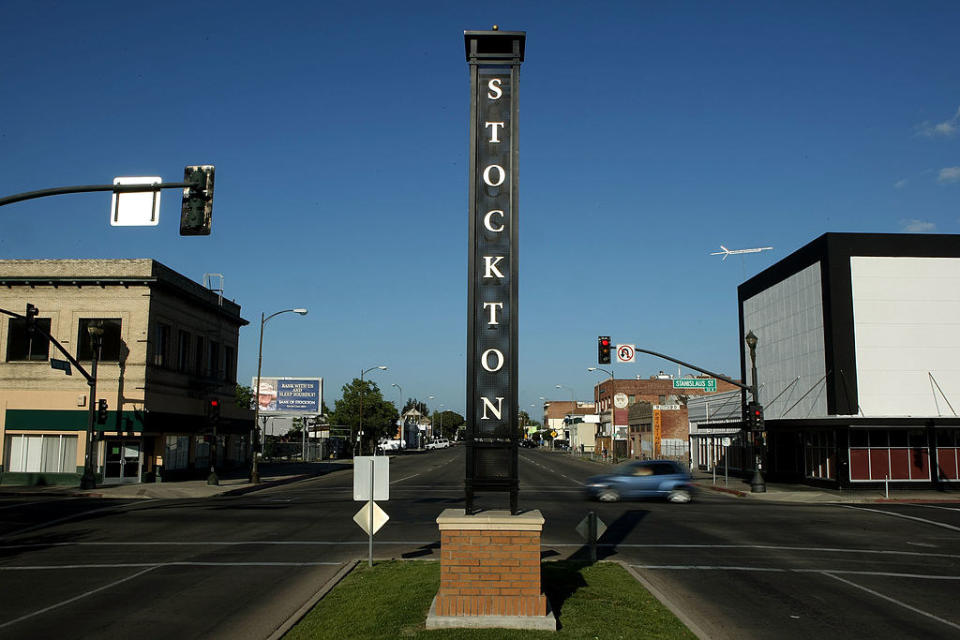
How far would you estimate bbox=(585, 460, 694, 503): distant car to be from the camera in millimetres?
30828

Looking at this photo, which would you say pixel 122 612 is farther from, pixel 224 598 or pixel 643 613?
pixel 643 613

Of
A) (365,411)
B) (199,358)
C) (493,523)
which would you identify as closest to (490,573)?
(493,523)

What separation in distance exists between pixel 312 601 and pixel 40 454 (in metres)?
32.9

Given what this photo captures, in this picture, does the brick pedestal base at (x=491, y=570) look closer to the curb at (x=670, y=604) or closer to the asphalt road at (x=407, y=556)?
the curb at (x=670, y=604)

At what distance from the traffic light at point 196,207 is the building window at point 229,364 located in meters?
39.5

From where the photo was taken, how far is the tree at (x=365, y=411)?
85.9 meters

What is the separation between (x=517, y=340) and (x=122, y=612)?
7386mm

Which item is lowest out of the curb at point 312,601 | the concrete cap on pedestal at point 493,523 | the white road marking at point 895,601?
the white road marking at point 895,601

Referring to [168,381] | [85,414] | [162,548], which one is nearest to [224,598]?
[162,548]

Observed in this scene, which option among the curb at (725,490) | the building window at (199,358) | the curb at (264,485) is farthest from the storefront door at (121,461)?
the curb at (725,490)

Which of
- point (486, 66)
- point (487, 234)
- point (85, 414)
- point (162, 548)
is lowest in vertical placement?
point (162, 548)

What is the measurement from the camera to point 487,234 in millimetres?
10977

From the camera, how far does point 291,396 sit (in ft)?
248

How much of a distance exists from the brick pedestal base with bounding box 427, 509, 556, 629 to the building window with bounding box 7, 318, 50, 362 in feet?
120
